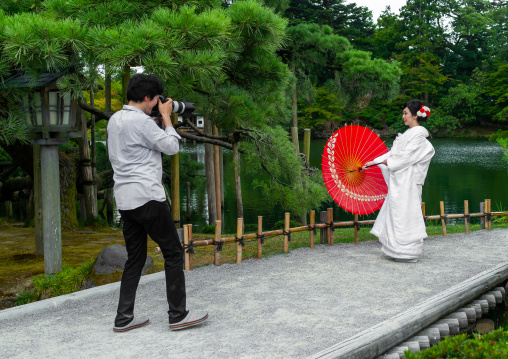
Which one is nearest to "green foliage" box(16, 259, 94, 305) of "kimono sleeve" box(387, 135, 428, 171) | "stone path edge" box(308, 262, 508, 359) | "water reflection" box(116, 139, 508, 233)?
"stone path edge" box(308, 262, 508, 359)

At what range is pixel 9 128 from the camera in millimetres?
4500

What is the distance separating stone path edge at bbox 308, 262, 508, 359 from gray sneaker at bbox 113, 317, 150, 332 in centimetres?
119

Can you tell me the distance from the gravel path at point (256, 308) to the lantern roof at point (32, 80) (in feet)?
6.38

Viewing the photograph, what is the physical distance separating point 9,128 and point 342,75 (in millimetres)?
7663

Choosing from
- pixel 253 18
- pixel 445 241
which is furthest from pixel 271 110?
pixel 445 241

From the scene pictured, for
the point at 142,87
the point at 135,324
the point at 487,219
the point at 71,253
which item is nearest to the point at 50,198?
the point at 71,253

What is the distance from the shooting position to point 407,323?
3.33 meters

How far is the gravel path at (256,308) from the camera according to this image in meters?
2.95

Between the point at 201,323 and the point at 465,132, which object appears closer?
the point at 201,323

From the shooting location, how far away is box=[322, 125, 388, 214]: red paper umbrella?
17.9 feet

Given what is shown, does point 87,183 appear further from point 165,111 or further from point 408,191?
point 165,111

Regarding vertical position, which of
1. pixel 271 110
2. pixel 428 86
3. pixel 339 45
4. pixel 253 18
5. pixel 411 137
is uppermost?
pixel 428 86

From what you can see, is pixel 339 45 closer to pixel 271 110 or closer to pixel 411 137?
pixel 271 110

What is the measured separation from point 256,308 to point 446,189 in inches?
639
